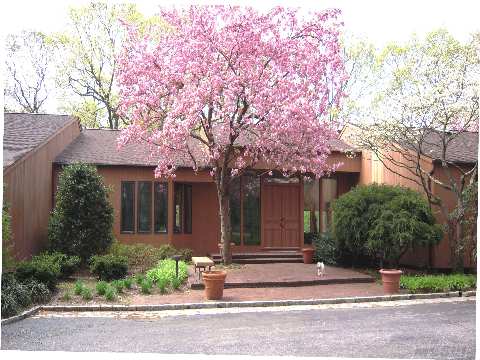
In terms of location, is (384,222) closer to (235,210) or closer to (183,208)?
(235,210)

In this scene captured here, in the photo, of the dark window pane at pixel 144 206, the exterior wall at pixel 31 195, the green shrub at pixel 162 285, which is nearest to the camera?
the green shrub at pixel 162 285

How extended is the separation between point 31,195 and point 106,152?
380cm

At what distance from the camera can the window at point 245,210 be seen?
Answer: 17734 mm

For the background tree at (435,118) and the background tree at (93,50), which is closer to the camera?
the background tree at (435,118)

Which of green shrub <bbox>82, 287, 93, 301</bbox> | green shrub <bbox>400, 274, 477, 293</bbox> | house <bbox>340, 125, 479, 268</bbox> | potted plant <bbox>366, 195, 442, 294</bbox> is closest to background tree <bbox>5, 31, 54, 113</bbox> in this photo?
house <bbox>340, 125, 479, 268</bbox>

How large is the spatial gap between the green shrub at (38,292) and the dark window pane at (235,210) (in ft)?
25.2

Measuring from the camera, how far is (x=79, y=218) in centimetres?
1409

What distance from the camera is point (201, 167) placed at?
1645 centimetres

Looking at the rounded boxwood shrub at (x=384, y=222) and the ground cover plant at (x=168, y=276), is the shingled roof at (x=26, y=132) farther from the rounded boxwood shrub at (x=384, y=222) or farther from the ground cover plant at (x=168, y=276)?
the rounded boxwood shrub at (x=384, y=222)

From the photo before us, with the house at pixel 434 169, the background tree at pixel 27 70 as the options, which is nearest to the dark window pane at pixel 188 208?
the house at pixel 434 169

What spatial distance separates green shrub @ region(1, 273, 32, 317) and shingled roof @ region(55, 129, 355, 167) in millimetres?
6528

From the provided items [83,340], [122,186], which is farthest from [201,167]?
[83,340]

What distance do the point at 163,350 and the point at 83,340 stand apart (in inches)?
49.3

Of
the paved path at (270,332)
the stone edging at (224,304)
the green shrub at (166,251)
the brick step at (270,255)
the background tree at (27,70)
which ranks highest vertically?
the background tree at (27,70)
